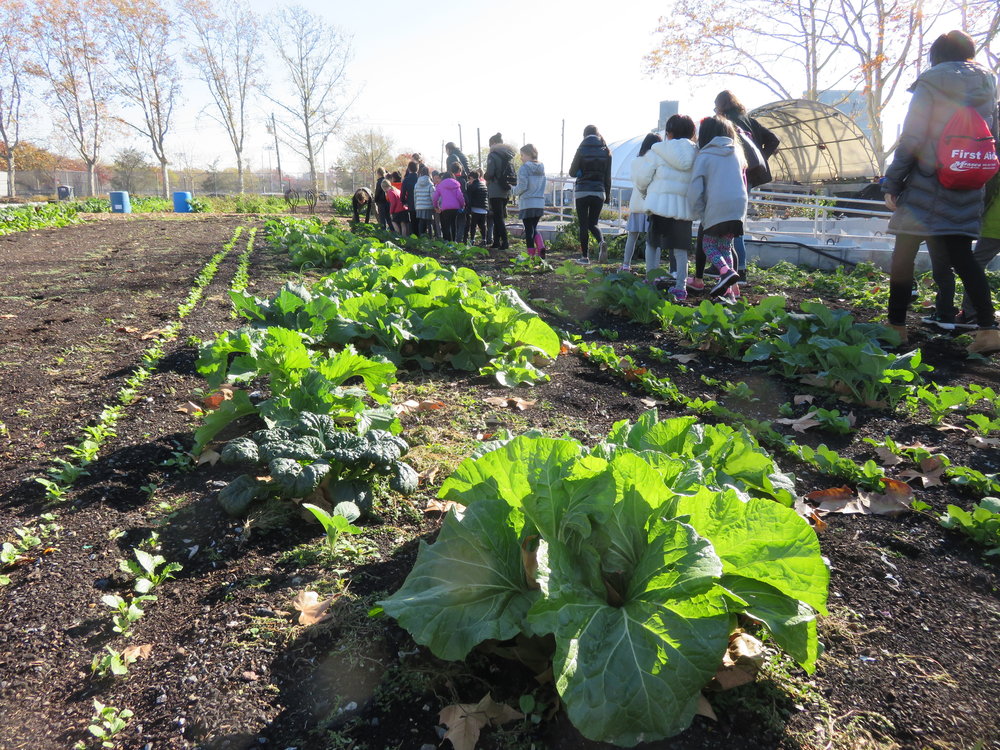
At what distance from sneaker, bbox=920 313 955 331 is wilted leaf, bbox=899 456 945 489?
2774 millimetres

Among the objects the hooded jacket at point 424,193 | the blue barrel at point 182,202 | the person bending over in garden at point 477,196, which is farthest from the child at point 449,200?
the blue barrel at point 182,202

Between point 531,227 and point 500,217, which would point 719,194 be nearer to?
point 531,227

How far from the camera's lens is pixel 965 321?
5031mm

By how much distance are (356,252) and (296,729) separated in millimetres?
7827

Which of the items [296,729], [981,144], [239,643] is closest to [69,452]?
[239,643]

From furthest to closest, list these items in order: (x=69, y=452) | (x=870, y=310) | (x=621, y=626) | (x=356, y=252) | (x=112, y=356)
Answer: (x=356, y=252)
(x=870, y=310)
(x=112, y=356)
(x=69, y=452)
(x=621, y=626)

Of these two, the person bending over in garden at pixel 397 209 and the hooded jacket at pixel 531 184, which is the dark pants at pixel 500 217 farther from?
the person bending over in garden at pixel 397 209

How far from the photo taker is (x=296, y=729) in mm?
1513

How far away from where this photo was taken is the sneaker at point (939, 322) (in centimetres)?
496

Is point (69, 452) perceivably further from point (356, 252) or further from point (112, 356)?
point (356, 252)

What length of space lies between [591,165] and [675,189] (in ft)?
7.45

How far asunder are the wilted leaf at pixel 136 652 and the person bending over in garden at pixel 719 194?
5.09 metres

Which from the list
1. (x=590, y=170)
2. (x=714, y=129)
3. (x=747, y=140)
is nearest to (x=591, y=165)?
(x=590, y=170)

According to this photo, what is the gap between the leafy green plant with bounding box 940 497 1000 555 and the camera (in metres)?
2.20
